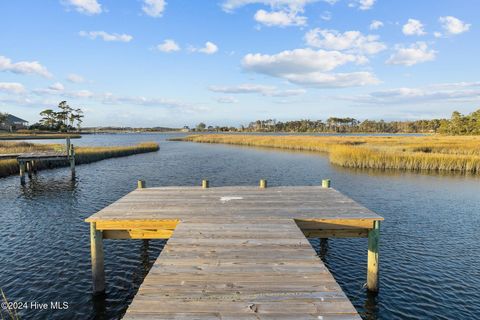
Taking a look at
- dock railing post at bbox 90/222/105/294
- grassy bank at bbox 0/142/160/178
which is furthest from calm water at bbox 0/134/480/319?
grassy bank at bbox 0/142/160/178

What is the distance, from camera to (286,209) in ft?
30.8

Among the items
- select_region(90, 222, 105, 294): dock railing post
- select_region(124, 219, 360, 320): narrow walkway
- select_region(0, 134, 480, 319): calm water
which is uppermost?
select_region(124, 219, 360, 320): narrow walkway

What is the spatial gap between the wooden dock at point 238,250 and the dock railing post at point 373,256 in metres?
0.03

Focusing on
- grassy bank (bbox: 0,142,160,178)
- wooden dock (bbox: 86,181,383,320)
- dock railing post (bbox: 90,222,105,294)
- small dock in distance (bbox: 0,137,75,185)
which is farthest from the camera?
grassy bank (bbox: 0,142,160,178)

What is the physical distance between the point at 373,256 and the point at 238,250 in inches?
195

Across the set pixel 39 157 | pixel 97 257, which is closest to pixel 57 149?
pixel 39 157

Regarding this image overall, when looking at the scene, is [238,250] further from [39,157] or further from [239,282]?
Result: [39,157]

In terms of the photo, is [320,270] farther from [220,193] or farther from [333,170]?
[333,170]

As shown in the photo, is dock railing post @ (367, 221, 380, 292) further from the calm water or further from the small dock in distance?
the small dock in distance

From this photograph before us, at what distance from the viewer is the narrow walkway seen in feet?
13.6

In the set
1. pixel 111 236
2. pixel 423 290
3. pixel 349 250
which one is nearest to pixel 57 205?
pixel 111 236

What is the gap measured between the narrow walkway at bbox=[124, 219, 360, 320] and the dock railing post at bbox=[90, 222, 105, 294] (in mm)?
3034

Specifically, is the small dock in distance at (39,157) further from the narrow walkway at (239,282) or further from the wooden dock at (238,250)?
the narrow walkway at (239,282)

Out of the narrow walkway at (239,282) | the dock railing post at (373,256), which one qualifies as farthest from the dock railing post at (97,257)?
the dock railing post at (373,256)
